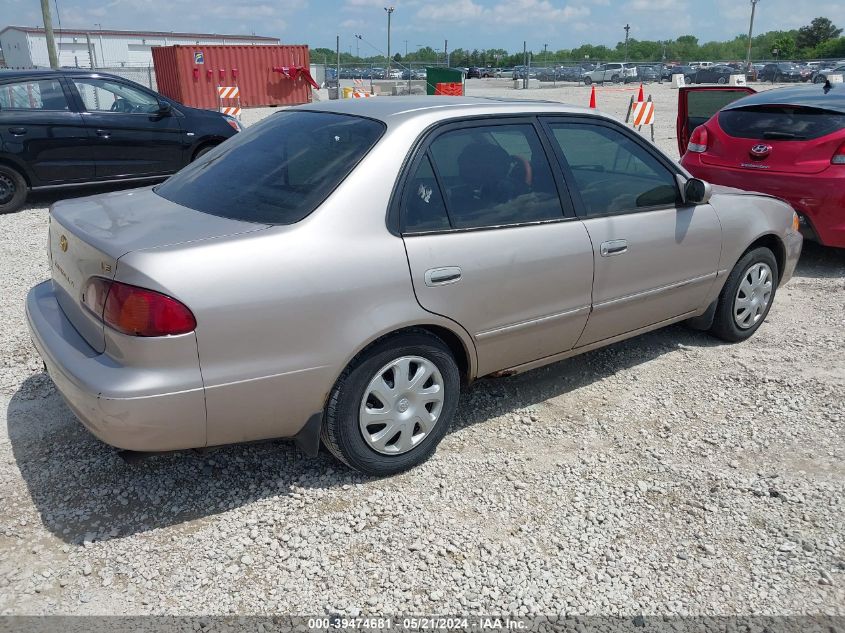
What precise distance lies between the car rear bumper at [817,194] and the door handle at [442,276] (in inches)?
170

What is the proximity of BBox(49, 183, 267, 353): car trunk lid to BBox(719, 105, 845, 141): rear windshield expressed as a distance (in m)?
5.40

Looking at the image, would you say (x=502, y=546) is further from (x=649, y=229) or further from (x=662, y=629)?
(x=649, y=229)

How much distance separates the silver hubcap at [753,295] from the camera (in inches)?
192

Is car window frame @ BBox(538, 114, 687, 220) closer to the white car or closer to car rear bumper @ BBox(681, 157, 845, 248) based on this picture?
car rear bumper @ BBox(681, 157, 845, 248)

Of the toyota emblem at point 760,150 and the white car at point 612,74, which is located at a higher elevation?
the white car at point 612,74

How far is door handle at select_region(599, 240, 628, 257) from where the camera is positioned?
149 inches

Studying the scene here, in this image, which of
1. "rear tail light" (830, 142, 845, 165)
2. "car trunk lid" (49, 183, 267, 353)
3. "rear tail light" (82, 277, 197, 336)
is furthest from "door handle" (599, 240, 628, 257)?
"rear tail light" (830, 142, 845, 165)

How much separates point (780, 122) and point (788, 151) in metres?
0.34

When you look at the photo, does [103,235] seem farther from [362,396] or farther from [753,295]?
[753,295]

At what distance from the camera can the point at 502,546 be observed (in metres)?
2.93

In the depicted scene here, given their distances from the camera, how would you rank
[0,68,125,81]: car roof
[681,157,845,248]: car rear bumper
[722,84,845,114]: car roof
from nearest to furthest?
[681,157,845,248]: car rear bumper
[722,84,845,114]: car roof
[0,68,125,81]: car roof

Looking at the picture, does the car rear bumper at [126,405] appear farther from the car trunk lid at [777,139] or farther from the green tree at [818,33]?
the green tree at [818,33]

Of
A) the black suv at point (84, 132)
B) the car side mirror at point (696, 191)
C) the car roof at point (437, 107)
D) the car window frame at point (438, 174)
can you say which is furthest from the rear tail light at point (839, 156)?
the black suv at point (84, 132)

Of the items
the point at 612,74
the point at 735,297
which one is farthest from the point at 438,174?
the point at 612,74
